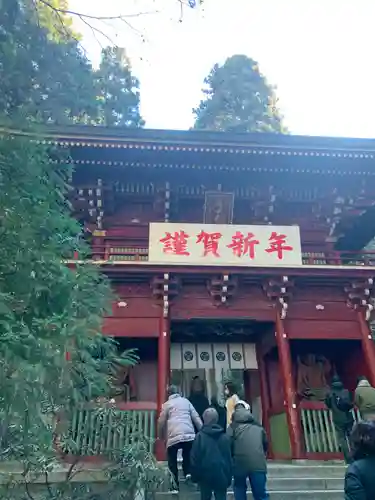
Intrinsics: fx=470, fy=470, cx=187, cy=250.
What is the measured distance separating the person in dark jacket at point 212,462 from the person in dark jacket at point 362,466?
2229mm

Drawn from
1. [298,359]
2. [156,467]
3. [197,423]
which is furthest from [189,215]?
[156,467]

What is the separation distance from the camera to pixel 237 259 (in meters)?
9.70

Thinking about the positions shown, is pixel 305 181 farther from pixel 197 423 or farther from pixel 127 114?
pixel 127 114

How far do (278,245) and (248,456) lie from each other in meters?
5.75

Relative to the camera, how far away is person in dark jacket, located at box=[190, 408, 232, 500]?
464cm

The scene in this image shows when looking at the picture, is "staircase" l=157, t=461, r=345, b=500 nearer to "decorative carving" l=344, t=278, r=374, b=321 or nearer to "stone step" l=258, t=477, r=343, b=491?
"stone step" l=258, t=477, r=343, b=491

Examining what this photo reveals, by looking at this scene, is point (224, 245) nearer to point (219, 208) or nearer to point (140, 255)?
point (219, 208)

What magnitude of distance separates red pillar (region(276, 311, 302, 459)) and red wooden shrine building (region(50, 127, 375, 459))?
0.13 ft

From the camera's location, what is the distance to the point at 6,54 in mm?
3949

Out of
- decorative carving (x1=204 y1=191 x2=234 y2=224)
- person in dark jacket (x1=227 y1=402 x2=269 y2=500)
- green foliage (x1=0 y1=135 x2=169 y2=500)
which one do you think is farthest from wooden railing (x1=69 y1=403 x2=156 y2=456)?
decorative carving (x1=204 y1=191 x2=234 y2=224)

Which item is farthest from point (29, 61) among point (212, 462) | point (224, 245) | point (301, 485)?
point (224, 245)

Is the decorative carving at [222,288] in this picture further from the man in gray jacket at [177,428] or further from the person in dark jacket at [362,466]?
the person in dark jacket at [362,466]

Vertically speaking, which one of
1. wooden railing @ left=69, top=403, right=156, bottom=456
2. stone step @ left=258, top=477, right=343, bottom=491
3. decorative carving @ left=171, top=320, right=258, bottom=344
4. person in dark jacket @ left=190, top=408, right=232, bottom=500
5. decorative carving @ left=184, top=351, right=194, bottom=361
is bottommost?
stone step @ left=258, top=477, right=343, bottom=491

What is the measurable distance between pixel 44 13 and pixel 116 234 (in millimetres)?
6229
